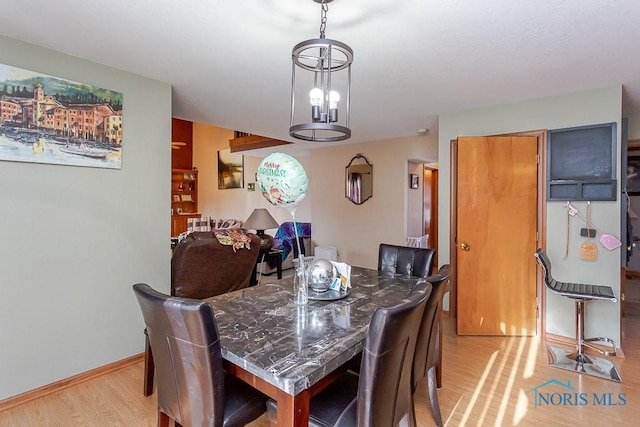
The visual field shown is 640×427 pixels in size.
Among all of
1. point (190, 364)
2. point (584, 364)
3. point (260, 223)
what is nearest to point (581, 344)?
point (584, 364)

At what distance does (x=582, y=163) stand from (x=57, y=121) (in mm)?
4215

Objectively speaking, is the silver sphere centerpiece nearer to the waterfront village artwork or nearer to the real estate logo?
the real estate logo

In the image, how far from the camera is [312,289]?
2031 millimetres

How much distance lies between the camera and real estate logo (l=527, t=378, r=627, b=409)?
2.12 metres

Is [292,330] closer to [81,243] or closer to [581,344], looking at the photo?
[81,243]

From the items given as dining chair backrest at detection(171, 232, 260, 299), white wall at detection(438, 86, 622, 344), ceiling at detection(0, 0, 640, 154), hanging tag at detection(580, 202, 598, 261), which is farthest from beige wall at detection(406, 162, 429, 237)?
dining chair backrest at detection(171, 232, 260, 299)

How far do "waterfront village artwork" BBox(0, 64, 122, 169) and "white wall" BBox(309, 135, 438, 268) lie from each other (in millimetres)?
3774

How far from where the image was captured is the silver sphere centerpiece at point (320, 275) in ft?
6.45

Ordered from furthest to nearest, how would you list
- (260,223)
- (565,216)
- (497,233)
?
1. (260,223)
2. (497,233)
3. (565,216)

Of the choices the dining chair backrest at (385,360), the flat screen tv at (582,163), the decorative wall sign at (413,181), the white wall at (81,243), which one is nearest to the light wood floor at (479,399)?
the white wall at (81,243)

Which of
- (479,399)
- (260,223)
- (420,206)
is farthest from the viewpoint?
(420,206)

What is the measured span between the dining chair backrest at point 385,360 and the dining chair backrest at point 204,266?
2081 millimetres

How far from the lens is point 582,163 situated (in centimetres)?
296

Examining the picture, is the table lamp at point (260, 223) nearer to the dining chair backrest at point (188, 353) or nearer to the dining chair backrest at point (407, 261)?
the dining chair backrest at point (407, 261)
